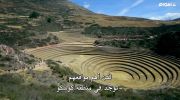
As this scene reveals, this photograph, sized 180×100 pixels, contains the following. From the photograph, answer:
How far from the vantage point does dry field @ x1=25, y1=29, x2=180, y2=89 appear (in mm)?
36312

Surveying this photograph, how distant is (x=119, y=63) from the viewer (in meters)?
44.7

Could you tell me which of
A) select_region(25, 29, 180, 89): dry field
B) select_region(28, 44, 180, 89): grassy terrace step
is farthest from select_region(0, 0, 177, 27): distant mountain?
select_region(28, 44, 180, 89): grassy terrace step

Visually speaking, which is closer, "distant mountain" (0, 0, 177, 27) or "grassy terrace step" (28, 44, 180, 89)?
"grassy terrace step" (28, 44, 180, 89)

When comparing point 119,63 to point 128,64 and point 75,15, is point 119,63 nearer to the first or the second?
point 128,64

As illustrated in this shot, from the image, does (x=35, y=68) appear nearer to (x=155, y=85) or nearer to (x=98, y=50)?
(x=155, y=85)

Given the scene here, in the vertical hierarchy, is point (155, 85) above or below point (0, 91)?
below

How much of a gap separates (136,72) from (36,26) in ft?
121

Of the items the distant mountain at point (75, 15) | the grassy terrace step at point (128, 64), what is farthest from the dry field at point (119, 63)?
the distant mountain at point (75, 15)

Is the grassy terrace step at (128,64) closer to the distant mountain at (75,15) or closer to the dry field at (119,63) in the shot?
the dry field at (119,63)

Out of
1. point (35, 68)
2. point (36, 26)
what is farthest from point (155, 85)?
point (36, 26)

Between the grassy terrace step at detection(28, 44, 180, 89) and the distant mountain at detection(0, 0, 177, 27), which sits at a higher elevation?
the distant mountain at detection(0, 0, 177, 27)

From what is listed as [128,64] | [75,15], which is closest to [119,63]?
[128,64]

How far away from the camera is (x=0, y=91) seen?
14469 millimetres

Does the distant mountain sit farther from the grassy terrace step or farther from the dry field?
the grassy terrace step
